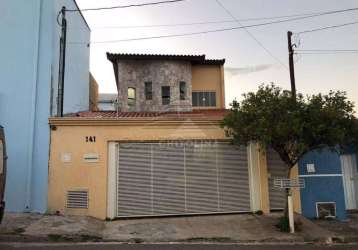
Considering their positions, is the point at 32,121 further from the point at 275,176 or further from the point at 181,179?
the point at 275,176

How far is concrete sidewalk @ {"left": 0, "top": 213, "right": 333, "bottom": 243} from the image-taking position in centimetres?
1015

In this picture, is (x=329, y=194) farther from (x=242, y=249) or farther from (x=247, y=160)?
(x=242, y=249)

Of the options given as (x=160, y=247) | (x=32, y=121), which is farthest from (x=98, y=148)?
(x=160, y=247)

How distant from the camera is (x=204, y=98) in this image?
2353cm

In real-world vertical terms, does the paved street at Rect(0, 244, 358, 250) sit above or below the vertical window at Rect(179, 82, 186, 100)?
below

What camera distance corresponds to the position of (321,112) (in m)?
10.6

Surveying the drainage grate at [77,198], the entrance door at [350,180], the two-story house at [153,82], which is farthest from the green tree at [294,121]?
the two-story house at [153,82]

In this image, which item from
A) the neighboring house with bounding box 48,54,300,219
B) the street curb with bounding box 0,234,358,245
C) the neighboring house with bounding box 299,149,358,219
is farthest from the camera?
the neighboring house with bounding box 299,149,358,219

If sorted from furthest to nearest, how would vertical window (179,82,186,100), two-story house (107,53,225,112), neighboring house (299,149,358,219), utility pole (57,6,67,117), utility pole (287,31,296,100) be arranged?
vertical window (179,82,186,100) < two-story house (107,53,225,112) < utility pole (287,31,296,100) < utility pole (57,6,67,117) < neighboring house (299,149,358,219)

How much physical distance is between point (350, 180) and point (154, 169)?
24.7ft

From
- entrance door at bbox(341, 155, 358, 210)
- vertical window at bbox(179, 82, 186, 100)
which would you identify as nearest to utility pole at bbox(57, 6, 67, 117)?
vertical window at bbox(179, 82, 186, 100)

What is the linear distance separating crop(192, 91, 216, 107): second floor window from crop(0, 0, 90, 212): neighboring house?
10.8 metres

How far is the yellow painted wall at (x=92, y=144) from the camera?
12672 millimetres

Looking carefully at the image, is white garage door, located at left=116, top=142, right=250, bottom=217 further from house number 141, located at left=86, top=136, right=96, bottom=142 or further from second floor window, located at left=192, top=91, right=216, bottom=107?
second floor window, located at left=192, top=91, right=216, bottom=107
